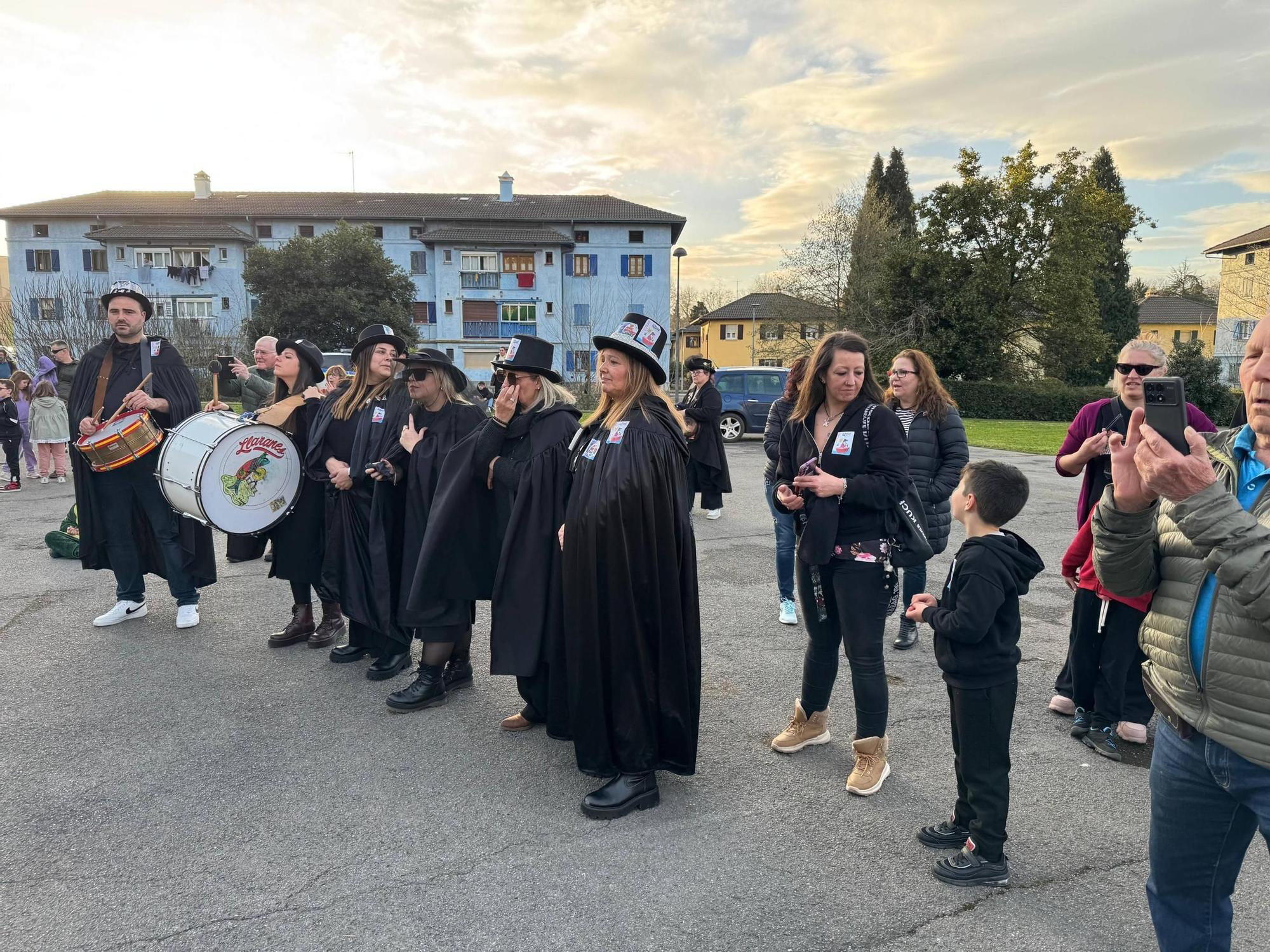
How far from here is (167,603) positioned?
259 inches

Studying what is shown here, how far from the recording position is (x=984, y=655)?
2.87m

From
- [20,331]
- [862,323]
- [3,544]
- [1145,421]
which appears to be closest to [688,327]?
[862,323]

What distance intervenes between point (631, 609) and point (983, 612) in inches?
55.2

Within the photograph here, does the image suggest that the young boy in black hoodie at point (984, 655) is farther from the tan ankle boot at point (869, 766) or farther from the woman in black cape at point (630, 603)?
the woman in black cape at point (630, 603)

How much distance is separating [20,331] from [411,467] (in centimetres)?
3195

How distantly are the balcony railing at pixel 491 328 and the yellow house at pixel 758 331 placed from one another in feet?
45.6

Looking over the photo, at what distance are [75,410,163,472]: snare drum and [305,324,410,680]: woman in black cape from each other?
119cm

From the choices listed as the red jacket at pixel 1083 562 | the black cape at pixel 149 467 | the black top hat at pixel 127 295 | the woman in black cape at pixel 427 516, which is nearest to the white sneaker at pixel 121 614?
the black cape at pixel 149 467

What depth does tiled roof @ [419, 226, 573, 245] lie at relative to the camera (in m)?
49.3

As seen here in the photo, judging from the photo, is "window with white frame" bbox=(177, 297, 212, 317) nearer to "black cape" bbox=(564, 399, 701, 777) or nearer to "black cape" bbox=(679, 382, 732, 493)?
"black cape" bbox=(679, 382, 732, 493)

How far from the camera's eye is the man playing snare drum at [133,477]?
5680mm

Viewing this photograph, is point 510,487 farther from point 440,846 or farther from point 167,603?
point 167,603

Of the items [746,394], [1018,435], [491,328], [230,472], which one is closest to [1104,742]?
[230,472]

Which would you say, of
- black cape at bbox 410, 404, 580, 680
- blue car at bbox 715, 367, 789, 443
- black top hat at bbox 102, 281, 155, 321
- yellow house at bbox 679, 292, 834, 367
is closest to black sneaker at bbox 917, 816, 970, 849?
black cape at bbox 410, 404, 580, 680
